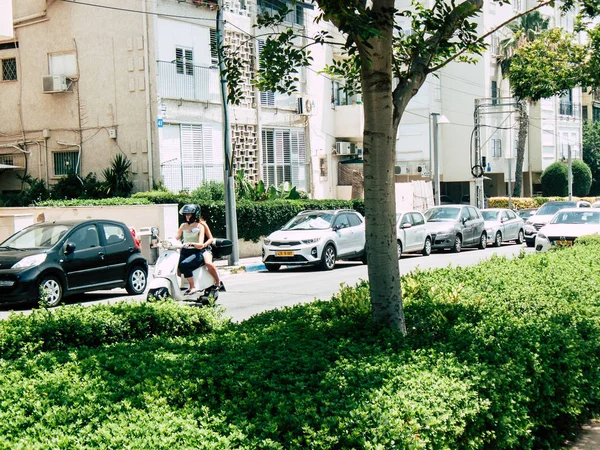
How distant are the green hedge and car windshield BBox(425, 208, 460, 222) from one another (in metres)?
20.6

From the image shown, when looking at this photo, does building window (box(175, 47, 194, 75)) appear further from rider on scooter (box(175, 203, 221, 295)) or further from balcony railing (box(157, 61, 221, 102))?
rider on scooter (box(175, 203, 221, 295))

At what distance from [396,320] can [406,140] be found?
143 ft

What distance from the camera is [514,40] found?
47.3 metres

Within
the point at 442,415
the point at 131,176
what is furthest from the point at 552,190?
the point at 442,415

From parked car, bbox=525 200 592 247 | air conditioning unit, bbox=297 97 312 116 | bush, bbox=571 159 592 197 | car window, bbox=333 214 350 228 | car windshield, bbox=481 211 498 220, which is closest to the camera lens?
car window, bbox=333 214 350 228

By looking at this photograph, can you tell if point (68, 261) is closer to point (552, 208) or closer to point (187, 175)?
point (187, 175)

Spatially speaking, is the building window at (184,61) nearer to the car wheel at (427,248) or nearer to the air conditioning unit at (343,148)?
the car wheel at (427,248)

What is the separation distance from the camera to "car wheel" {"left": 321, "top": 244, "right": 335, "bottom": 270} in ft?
70.1

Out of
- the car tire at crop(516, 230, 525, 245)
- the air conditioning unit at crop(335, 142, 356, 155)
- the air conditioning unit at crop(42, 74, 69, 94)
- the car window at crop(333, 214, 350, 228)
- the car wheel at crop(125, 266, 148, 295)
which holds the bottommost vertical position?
the car tire at crop(516, 230, 525, 245)

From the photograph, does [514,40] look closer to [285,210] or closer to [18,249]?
[285,210]

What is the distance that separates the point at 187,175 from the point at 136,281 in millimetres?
11506

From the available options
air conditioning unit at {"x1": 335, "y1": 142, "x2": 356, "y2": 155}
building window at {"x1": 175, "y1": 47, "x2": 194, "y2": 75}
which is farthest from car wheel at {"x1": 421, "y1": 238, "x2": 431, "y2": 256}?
air conditioning unit at {"x1": 335, "y1": 142, "x2": 356, "y2": 155}

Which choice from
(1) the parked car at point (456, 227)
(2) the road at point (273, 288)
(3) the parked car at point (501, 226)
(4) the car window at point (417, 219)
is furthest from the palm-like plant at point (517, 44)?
(2) the road at point (273, 288)

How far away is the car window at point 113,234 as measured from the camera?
16.2 metres
